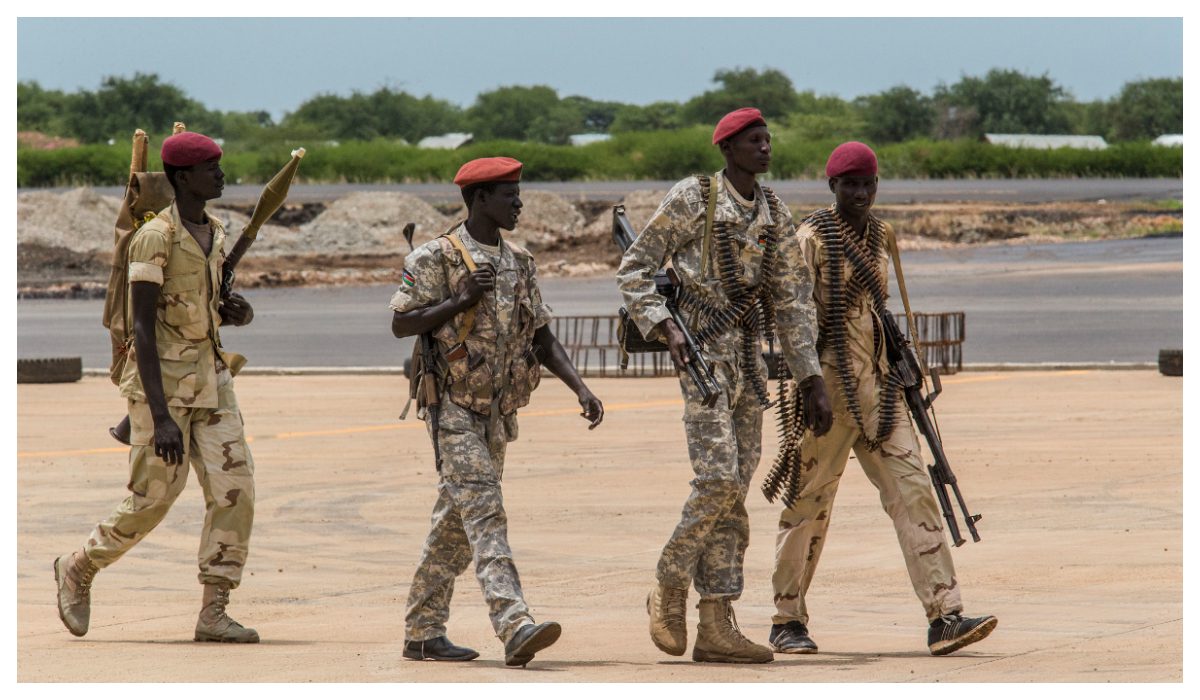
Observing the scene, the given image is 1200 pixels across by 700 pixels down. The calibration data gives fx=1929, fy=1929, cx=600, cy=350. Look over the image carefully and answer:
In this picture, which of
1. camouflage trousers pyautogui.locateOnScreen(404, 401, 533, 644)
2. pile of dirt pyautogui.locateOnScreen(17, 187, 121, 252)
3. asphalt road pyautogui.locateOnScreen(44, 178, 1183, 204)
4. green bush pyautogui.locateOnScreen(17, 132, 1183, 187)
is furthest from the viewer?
green bush pyautogui.locateOnScreen(17, 132, 1183, 187)

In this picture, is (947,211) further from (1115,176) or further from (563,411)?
(563,411)

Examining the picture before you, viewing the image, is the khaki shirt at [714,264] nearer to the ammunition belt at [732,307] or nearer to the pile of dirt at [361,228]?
the ammunition belt at [732,307]

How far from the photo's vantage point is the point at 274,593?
9727 mm

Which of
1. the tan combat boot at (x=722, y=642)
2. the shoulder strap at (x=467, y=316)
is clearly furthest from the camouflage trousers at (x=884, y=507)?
the shoulder strap at (x=467, y=316)

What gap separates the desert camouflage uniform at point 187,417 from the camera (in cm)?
810

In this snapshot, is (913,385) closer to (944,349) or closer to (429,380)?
(429,380)

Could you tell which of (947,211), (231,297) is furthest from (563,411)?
(947,211)

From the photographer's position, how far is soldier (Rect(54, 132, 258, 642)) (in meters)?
8.05

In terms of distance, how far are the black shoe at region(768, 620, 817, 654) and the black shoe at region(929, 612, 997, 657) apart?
0.50m

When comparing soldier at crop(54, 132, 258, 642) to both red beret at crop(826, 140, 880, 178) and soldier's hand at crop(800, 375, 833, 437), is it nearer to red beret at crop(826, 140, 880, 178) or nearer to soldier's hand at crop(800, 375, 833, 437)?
soldier's hand at crop(800, 375, 833, 437)

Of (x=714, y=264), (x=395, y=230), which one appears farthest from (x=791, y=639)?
(x=395, y=230)

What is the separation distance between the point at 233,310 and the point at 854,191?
274 centimetres

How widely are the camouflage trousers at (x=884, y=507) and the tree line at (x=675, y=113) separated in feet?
248

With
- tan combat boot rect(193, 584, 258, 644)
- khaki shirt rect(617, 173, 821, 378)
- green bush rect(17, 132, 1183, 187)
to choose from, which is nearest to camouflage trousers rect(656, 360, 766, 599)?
khaki shirt rect(617, 173, 821, 378)
